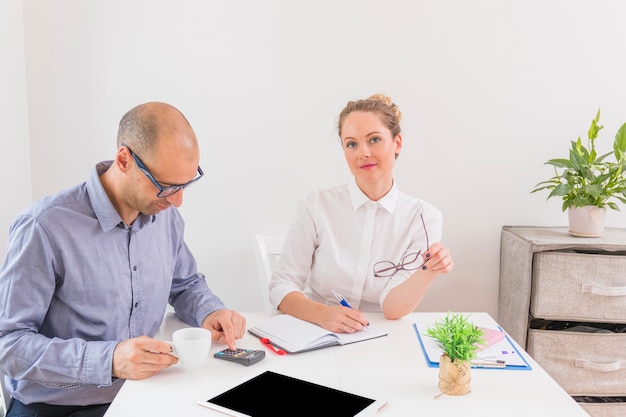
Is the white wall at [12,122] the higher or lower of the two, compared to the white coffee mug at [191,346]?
higher

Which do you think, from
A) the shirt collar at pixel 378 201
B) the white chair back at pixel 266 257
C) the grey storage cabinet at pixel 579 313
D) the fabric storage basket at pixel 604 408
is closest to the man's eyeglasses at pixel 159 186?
the shirt collar at pixel 378 201

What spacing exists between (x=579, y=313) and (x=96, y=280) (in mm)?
1924

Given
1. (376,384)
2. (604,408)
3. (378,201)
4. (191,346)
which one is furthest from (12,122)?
(604,408)

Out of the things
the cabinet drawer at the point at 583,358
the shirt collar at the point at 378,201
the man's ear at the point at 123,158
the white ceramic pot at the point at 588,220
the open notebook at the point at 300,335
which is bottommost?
the cabinet drawer at the point at 583,358

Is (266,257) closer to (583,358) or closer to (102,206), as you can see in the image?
(102,206)

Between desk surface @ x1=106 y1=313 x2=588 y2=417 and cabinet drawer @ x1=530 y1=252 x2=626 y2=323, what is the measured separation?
3.64 feet

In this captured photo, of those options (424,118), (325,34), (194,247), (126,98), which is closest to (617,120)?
(424,118)

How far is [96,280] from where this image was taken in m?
1.46

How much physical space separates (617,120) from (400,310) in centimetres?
166

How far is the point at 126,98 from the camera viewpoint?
265cm

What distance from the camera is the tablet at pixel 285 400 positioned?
1140mm

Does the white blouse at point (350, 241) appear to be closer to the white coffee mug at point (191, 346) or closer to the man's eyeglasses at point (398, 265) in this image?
the man's eyeglasses at point (398, 265)

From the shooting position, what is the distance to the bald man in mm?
1303

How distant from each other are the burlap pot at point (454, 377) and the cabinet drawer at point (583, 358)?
1365mm
